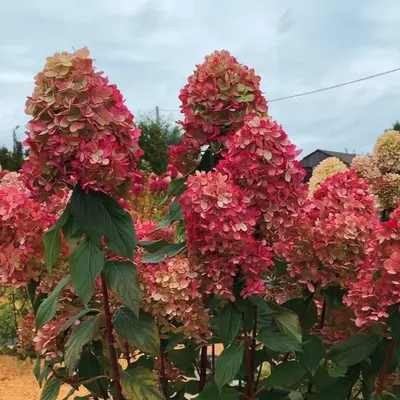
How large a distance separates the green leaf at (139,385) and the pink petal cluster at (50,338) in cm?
22

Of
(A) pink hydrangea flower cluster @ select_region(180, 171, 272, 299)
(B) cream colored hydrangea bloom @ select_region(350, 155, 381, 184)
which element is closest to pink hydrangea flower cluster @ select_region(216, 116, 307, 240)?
(A) pink hydrangea flower cluster @ select_region(180, 171, 272, 299)

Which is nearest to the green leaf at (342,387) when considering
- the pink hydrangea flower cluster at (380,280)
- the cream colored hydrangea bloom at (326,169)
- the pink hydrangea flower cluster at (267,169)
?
the pink hydrangea flower cluster at (380,280)

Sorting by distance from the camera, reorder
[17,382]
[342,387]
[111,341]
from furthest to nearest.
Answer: [17,382] < [342,387] < [111,341]

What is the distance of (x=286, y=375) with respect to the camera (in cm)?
179

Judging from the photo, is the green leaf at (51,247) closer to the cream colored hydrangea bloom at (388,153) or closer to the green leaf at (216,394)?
the green leaf at (216,394)

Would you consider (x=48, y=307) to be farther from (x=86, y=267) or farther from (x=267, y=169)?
(x=267, y=169)

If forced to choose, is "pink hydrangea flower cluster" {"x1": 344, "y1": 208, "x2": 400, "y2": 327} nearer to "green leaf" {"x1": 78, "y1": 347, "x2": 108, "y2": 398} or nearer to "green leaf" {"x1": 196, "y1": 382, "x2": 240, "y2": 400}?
"green leaf" {"x1": 196, "y1": 382, "x2": 240, "y2": 400}

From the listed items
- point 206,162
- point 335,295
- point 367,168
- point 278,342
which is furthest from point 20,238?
point 367,168

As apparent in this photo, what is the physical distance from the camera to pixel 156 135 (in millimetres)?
19797

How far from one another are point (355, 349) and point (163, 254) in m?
0.62

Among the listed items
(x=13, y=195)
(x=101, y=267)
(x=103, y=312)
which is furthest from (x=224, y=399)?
(x=13, y=195)

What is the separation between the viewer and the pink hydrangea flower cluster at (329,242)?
1.73 metres

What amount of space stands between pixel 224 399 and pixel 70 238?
645 mm

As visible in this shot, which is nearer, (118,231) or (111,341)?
(118,231)
